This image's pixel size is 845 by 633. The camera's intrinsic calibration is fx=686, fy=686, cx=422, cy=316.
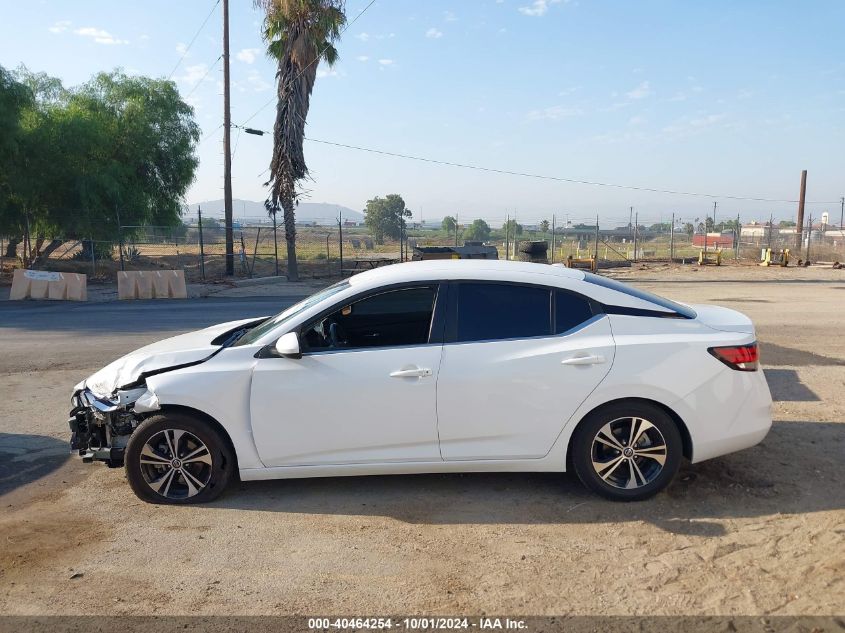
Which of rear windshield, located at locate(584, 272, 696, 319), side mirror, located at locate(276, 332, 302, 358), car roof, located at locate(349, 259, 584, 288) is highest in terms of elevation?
car roof, located at locate(349, 259, 584, 288)

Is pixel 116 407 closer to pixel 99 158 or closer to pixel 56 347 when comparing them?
pixel 56 347

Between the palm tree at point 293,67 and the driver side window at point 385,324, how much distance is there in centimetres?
2184

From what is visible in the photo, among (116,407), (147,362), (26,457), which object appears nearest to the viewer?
(116,407)

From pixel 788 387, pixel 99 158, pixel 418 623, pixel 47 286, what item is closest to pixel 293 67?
pixel 99 158

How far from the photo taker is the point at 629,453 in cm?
436

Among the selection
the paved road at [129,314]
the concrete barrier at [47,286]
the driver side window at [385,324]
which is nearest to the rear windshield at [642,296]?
the driver side window at [385,324]

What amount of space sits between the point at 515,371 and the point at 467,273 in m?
0.76

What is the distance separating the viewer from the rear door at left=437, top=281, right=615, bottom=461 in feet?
14.1

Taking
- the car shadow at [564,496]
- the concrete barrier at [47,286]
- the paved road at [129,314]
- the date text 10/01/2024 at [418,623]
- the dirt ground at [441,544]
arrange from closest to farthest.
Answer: the date text 10/01/2024 at [418,623], the dirt ground at [441,544], the car shadow at [564,496], the paved road at [129,314], the concrete barrier at [47,286]

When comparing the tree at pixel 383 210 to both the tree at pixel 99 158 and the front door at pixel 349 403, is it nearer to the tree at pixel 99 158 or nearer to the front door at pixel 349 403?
the tree at pixel 99 158

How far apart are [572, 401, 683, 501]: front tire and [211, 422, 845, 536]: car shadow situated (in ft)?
0.40

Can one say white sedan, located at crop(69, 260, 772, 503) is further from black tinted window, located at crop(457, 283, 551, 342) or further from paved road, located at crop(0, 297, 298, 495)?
paved road, located at crop(0, 297, 298, 495)

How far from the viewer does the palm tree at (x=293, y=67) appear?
81.1ft

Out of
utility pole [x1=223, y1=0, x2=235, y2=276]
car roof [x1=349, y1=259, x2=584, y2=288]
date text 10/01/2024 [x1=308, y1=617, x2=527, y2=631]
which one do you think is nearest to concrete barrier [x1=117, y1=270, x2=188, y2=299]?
utility pole [x1=223, y1=0, x2=235, y2=276]
